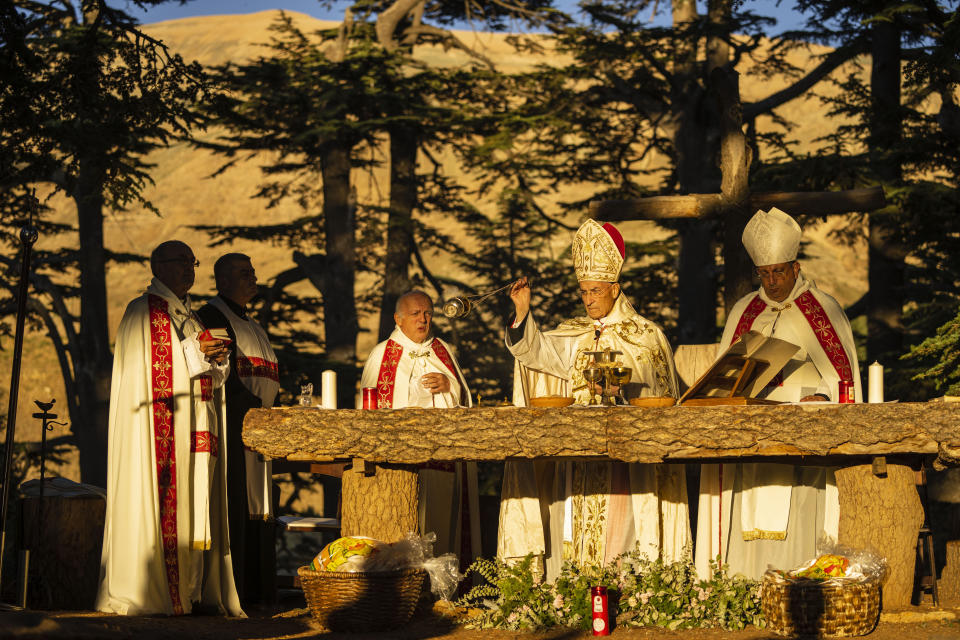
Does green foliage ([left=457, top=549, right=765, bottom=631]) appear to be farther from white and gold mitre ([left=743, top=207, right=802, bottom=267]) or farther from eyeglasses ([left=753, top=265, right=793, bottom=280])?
white and gold mitre ([left=743, top=207, right=802, bottom=267])

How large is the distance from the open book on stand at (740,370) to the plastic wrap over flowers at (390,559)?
65.5 inches

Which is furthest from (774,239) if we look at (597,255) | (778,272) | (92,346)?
(92,346)

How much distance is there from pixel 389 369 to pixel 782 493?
2.86m

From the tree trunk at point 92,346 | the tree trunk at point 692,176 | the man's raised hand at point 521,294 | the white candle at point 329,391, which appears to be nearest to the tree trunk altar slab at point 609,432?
the white candle at point 329,391

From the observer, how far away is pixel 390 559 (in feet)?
22.1

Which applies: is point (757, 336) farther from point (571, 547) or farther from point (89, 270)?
point (89, 270)

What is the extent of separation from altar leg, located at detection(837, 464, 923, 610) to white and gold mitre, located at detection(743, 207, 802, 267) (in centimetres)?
160

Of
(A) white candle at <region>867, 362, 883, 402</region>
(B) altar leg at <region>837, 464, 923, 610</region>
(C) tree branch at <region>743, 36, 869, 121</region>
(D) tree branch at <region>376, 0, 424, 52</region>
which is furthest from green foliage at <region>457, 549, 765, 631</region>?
(D) tree branch at <region>376, 0, 424, 52</region>

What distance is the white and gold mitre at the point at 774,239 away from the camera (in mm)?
7621

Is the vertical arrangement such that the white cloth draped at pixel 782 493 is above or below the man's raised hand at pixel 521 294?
below

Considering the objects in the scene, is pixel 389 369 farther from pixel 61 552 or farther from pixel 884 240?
pixel 884 240

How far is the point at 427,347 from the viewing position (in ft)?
28.5

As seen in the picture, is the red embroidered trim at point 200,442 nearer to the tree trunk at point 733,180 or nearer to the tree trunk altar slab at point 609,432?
the tree trunk altar slab at point 609,432

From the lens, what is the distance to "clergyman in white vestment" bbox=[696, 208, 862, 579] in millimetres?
7250
